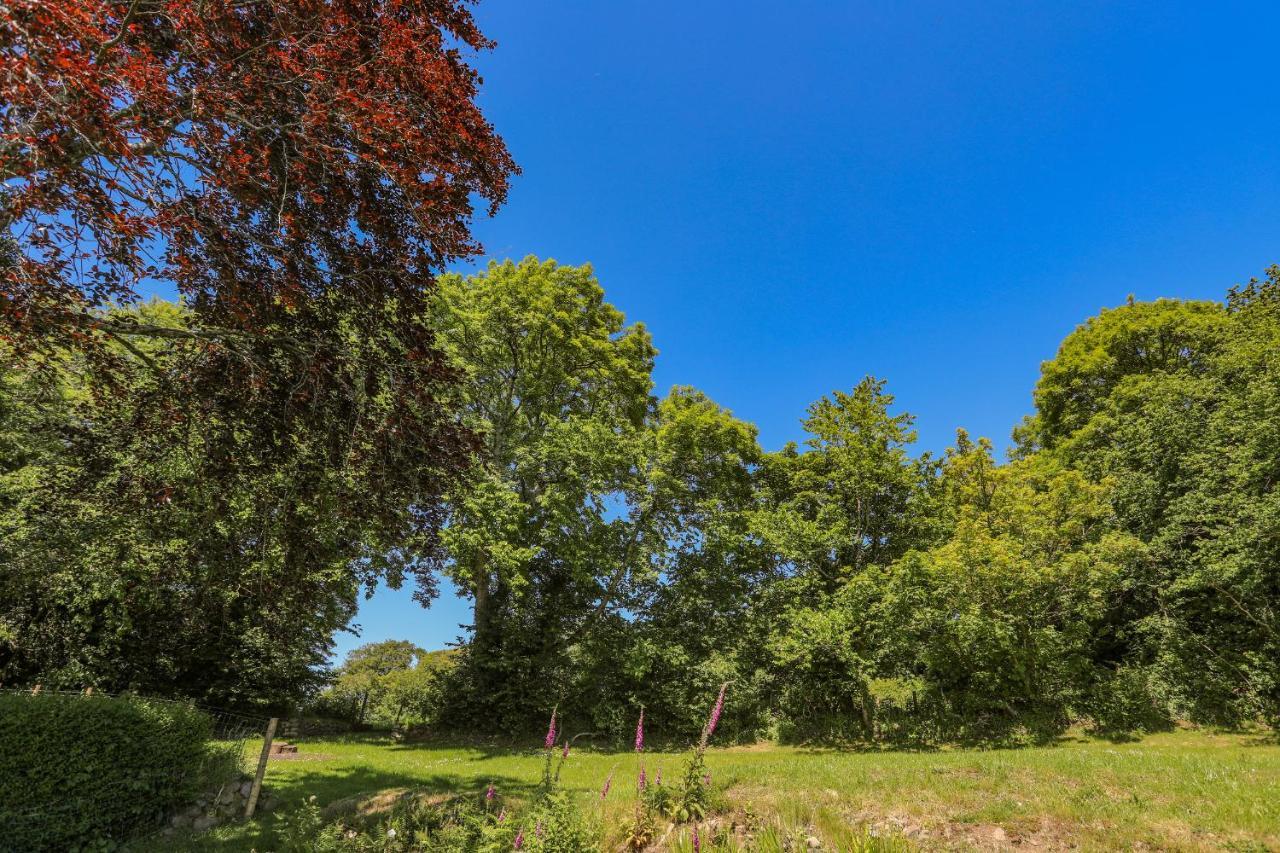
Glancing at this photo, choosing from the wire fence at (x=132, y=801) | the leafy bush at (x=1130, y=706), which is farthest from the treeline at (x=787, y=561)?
the wire fence at (x=132, y=801)

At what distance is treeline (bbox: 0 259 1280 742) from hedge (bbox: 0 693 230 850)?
3.09m

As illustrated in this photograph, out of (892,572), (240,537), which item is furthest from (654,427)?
(240,537)

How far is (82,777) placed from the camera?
640 cm

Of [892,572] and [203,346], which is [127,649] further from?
[892,572]

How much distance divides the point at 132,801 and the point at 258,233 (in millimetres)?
7595

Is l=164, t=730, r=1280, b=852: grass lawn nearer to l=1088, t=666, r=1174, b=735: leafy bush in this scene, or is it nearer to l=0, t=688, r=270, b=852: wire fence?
l=0, t=688, r=270, b=852: wire fence

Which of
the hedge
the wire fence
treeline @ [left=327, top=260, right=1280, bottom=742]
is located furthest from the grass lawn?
treeline @ [left=327, top=260, right=1280, bottom=742]

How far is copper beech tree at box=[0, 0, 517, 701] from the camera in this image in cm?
352

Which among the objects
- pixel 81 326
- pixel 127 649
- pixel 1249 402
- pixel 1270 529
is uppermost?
pixel 1249 402

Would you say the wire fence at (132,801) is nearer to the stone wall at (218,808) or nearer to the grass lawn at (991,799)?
the stone wall at (218,808)

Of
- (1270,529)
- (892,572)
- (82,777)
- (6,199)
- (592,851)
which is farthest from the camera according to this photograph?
(892,572)


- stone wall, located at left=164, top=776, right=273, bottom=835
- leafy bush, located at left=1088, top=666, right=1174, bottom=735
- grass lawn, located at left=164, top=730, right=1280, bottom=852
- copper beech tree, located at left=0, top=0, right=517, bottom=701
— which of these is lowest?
stone wall, located at left=164, top=776, right=273, bottom=835

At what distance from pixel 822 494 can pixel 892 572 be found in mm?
4187

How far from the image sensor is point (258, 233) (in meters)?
4.63
